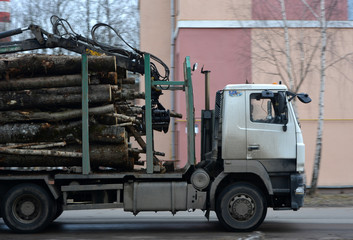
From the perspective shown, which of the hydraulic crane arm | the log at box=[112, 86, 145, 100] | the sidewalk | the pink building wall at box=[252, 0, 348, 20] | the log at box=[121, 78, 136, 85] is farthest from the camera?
the pink building wall at box=[252, 0, 348, 20]

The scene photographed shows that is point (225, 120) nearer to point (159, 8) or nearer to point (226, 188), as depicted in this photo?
point (226, 188)

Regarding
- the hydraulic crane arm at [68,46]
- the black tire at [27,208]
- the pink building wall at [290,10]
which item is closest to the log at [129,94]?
the hydraulic crane arm at [68,46]

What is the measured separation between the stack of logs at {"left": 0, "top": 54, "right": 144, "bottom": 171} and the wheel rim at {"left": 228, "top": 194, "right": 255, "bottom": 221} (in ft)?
6.91

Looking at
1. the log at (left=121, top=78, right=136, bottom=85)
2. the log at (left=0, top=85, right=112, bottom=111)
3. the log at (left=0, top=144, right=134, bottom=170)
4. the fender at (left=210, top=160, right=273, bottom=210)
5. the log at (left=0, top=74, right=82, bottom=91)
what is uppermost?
the log at (left=121, top=78, right=136, bottom=85)

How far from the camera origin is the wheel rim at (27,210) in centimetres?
928

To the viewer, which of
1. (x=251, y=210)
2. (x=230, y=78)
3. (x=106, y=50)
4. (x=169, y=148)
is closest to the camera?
(x=251, y=210)

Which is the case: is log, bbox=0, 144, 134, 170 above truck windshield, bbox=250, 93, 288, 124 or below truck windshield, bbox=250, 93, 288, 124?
below

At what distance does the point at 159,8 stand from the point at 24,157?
12.7 meters

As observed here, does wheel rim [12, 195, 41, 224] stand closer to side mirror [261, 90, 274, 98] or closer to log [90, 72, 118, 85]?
log [90, 72, 118, 85]

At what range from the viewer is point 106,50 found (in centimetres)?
1025

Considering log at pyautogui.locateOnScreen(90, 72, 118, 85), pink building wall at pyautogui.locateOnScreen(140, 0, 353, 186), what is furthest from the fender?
pink building wall at pyautogui.locateOnScreen(140, 0, 353, 186)

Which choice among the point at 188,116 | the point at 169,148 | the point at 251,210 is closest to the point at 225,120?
the point at 188,116

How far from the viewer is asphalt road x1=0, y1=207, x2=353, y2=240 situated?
9.02 metres

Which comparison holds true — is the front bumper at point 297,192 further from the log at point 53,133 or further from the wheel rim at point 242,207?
the log at point 53,133
